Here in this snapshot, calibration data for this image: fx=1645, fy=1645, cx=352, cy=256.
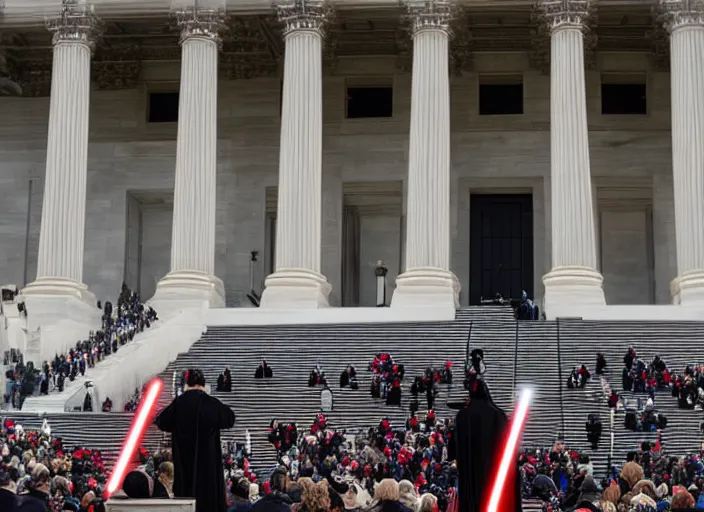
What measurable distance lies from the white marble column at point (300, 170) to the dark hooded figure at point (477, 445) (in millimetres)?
43995

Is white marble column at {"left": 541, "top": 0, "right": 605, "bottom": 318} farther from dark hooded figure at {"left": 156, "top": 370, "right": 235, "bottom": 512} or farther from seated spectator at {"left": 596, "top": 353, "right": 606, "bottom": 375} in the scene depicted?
dark hooded figure at {"left": 156, "top": 370, "right": 235, "bottom": 512}

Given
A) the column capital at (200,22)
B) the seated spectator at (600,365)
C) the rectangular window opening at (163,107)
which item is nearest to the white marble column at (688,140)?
the seated spectator at (600,365)

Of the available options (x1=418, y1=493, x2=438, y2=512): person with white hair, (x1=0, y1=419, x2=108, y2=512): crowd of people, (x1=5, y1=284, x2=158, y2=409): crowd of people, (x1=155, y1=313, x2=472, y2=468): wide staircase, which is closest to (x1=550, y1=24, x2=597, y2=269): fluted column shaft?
(x1=155, y1=313, x2=472, y2=468): wide staircase

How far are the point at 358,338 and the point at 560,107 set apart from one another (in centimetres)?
1438

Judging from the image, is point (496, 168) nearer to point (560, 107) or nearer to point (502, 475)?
point (560, 107)

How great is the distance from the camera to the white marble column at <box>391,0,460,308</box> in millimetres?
63344

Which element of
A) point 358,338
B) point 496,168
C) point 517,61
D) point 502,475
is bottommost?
point 502,475

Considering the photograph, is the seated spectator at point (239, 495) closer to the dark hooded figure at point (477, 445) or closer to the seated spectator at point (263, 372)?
the dark hooded figure at point (477, 445)

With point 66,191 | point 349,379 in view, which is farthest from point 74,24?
point 349,379

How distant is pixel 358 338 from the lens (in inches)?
2226

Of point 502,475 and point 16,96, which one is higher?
point 16,96

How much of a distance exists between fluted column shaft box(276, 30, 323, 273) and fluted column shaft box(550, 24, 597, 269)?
9.41 m

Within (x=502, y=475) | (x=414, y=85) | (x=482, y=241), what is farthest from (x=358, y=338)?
(x=502, y=475)

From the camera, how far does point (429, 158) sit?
64625 millimetres
